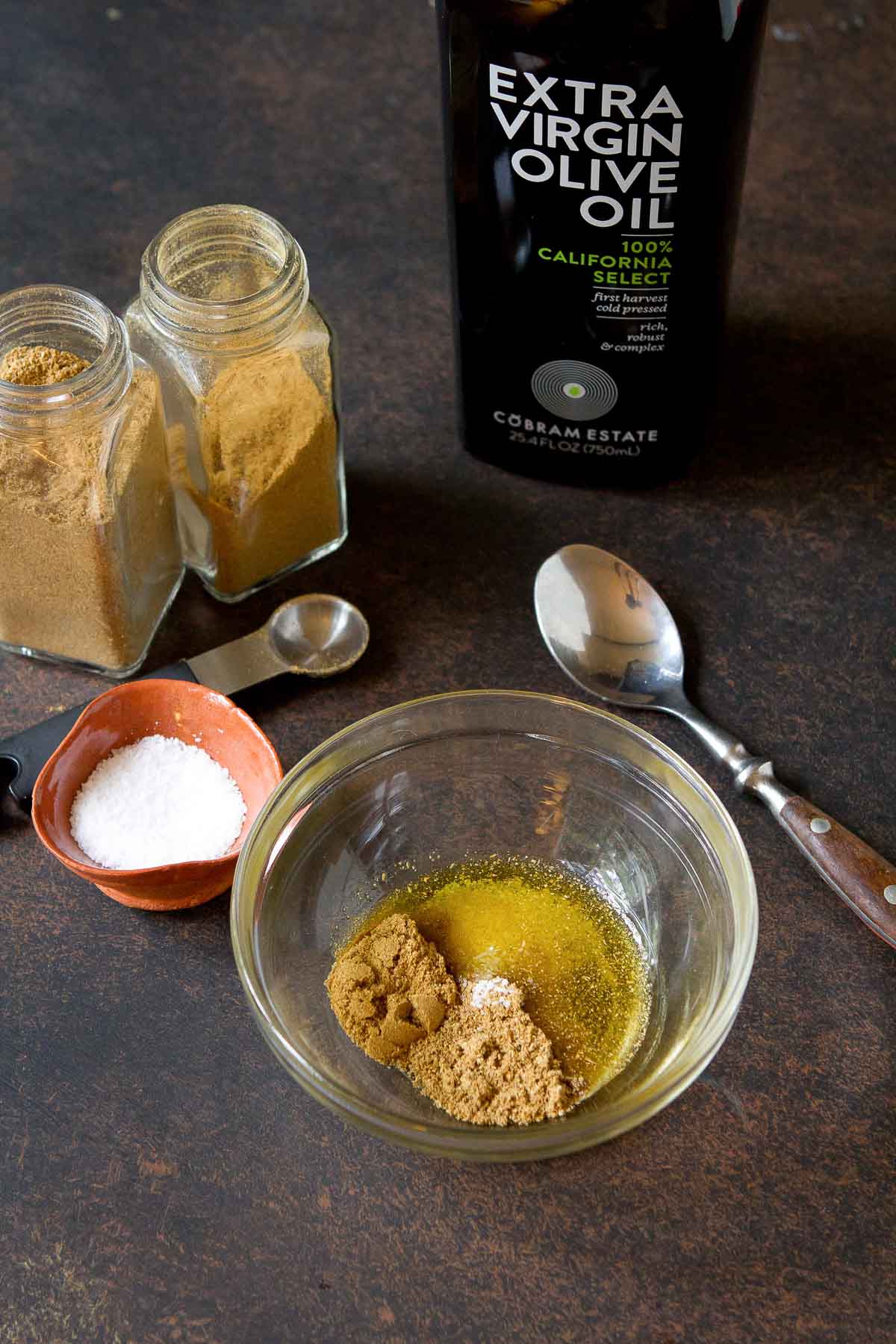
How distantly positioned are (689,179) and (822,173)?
0.41m

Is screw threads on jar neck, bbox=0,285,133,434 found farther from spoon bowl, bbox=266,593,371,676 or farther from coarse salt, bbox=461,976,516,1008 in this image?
coarse salt, bbox=461,976,516,1008

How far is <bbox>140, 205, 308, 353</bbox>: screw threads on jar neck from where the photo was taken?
754 millimetres

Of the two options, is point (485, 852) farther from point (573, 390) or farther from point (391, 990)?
point (573, 390)

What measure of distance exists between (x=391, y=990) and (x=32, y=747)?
0.82ft

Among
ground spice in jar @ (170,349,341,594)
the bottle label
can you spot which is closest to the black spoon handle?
ground spice in jar @ (170,349,341,594)

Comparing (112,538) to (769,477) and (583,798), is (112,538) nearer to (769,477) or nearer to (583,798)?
(583,798)

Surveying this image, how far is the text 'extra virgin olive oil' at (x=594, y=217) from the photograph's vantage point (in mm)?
701

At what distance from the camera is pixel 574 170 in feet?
2.46

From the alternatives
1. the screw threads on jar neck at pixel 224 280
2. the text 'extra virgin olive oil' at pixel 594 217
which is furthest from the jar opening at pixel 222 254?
the text 'extra virgin olive oil' at pixel 594 217

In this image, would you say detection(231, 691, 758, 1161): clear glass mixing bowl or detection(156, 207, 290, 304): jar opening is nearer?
detection(231, 691, 758, 1161): clear glass mixing bowl

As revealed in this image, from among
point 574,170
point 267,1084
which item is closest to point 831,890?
point 267,1084

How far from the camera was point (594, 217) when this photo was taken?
2.52 feet

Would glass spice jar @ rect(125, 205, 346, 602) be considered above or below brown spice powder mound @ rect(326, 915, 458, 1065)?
above

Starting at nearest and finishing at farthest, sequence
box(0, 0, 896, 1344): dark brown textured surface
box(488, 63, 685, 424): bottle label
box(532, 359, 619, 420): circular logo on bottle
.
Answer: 1. box(0, 0, 896, 1344): dark brown textured surface
2. box(488, 63, 685, 424): bottle label
3. box(532, 359, 619, 420): circular logo on bottle
